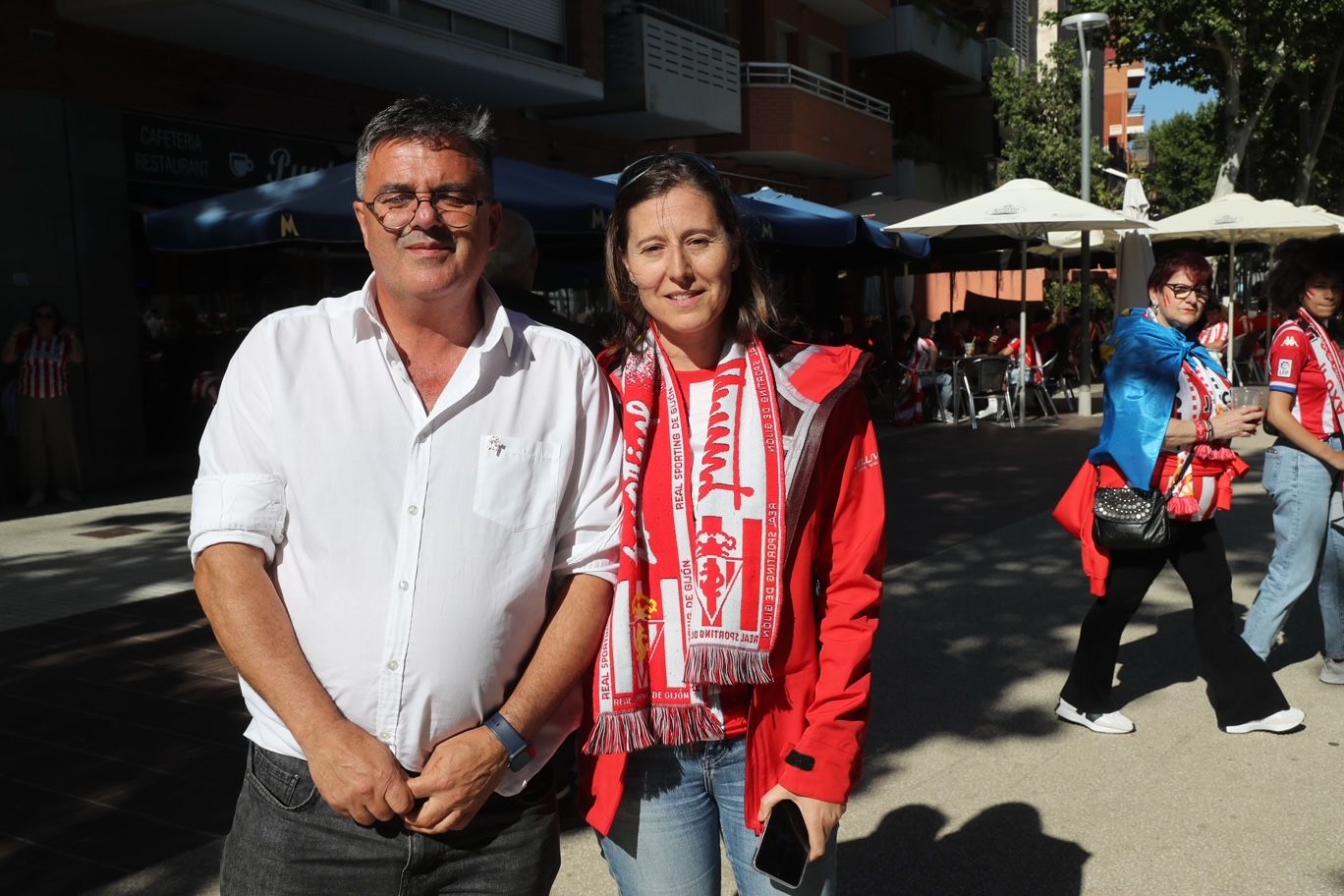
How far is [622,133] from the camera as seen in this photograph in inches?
790

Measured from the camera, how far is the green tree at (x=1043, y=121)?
30438mm

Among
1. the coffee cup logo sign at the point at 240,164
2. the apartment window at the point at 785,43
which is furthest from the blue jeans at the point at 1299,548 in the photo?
the apartment window at the point at 785,43

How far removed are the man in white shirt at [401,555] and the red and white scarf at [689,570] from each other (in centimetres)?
8

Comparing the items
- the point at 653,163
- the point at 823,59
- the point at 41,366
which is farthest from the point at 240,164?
the point at 823,59

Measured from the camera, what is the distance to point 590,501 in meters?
2.14

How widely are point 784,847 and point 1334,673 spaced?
442cm

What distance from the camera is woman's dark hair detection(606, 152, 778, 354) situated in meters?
2.24

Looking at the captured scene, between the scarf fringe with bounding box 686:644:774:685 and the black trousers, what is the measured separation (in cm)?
321

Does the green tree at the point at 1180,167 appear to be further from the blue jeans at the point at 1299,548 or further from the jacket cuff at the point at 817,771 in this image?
the jacket cuff at the point at 817,771

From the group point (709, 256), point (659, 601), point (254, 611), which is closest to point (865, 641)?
point (659, 601)

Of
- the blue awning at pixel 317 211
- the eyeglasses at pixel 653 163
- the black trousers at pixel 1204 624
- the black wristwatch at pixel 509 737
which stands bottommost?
the black trousers at pixel 1204 624

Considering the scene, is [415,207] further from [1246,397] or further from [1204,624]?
[1204,624]

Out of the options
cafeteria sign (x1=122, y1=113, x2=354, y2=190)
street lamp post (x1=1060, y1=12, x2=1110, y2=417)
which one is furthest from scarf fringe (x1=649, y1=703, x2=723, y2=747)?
street lamp post (x1=1060, y1=12, x2=1110, y2=417)

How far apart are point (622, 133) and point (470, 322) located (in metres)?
18.5
